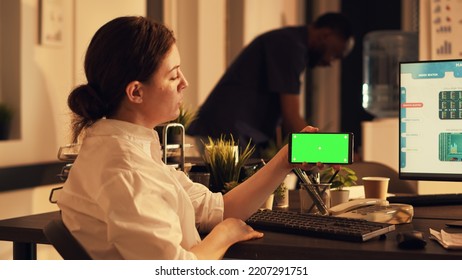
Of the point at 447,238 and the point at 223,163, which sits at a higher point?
the point at 223,163

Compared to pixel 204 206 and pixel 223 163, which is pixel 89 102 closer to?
pixel 204 206

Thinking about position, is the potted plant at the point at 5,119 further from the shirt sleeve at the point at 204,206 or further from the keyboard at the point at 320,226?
the keyboard at the point at 320,226

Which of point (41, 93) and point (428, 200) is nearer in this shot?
point (428, 200)

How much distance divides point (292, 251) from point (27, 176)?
162 centimetres

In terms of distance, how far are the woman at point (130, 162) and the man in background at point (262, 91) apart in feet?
6.90

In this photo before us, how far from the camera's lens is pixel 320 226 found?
5.37 ft

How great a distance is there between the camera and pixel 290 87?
369cm

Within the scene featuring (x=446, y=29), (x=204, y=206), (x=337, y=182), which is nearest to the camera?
(x=204, y=206)

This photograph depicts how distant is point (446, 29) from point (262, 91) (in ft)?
5.35

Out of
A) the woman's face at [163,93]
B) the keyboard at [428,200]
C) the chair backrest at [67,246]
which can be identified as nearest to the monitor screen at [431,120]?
the keyboard at [428,200]

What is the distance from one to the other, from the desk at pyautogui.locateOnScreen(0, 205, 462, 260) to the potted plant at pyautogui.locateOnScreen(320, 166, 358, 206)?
0.27 meters

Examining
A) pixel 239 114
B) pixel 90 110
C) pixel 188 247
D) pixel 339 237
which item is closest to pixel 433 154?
pixel 339 237

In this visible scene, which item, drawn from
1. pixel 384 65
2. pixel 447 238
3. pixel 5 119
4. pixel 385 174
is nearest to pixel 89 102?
pixel 447 238

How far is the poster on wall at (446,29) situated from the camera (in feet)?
15.5
